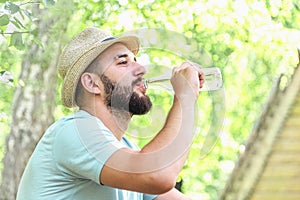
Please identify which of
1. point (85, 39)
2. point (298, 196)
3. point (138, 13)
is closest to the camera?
point (85, 39)

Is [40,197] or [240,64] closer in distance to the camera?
[40,197]

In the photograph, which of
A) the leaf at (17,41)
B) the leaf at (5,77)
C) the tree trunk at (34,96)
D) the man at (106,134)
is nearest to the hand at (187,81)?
the man at (106,134)

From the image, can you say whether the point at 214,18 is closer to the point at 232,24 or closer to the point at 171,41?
the point at 232,24

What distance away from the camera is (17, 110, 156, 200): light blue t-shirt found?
160 centimetres

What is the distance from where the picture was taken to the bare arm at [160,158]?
5.05ft

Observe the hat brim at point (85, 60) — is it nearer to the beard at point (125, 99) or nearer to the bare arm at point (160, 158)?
the beard at point (125, 99)

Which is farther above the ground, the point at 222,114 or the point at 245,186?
the point at 222,114

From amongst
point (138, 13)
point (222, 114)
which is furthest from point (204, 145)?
point (138, 13)

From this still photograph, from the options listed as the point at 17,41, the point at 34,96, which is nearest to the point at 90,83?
the point at 17,41

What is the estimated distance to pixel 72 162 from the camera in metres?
1.63

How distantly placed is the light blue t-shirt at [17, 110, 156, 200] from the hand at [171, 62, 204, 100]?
17 cm

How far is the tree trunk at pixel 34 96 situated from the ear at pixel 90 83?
3.04 m

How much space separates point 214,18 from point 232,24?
0.14 metres

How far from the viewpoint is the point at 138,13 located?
18.4ft
